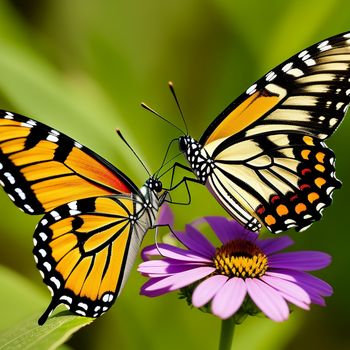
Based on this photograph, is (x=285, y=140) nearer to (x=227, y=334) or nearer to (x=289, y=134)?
(x=289, y=134)

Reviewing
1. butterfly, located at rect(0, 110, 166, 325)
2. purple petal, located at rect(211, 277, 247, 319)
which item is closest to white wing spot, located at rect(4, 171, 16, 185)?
butterfly, located at rect(0, 110, 166, 325)

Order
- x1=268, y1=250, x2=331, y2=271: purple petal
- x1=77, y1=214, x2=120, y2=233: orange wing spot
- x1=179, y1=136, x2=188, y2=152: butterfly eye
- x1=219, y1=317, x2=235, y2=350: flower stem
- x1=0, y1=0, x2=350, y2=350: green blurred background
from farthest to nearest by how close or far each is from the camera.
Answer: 1. x1=0, y1=0, x2=350, y2=350: green blurred background
2. x1=179, y1=136, x2=188, y2=152: butterfly eye
3. x1=77, y1=214, x2=120, y2=233: orange wing spot
4. x1=268, y1=250, x2=331, y2=271: purple petal
5. x1=219, y1=317, x2=235, y2=350: flower stem

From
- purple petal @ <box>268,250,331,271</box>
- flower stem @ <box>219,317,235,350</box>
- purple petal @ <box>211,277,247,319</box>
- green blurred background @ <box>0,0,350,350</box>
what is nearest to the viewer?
purple petal @ <box>211,277,247,319</box>

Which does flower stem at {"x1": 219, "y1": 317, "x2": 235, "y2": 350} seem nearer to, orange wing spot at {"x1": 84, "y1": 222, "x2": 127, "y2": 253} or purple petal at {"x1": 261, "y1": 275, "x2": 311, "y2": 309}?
purple petal at {"x1": 261, "y1": 275, "x2": 311, "y2": 309}

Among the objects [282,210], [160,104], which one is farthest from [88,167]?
[160,104]

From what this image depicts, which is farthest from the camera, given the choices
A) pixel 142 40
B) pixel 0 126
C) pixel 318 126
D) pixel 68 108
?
pixel 142 40

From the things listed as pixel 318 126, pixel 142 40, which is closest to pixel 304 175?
pixel 318 126

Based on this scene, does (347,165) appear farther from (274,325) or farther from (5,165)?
(5,165)
